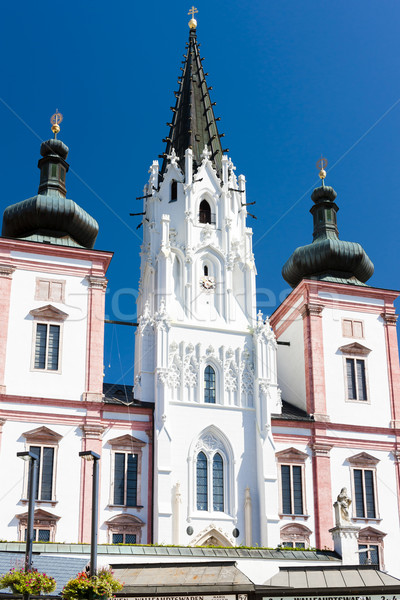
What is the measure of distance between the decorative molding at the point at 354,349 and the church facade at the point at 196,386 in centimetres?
9

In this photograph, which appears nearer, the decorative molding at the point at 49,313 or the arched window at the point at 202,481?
the arched window at the point at 202,481

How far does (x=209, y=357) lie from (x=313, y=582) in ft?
60.6

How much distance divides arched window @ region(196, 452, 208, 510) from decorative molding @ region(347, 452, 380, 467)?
7.41 m

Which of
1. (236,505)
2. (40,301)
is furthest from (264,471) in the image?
(40,301)

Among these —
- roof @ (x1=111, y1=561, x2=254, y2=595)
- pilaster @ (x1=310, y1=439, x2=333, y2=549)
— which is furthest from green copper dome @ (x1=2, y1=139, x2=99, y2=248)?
roof @ (x1=111, y1=561, x2=254, y2=595)

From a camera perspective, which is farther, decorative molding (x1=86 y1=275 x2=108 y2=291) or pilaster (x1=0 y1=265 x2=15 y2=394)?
decorative molding (x1=86 y1=275 x2=108 y2=291)

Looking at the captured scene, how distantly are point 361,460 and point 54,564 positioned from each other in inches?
766

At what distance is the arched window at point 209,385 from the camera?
4072cm

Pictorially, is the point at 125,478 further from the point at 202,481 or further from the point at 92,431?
the point at 202,481

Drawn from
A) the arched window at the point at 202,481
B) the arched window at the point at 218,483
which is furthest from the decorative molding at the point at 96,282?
the arched window at the point at 218,483

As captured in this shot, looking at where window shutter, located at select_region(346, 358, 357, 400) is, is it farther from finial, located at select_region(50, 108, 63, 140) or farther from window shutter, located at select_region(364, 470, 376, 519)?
finial, located at select_region(50, 108, 63, 140)

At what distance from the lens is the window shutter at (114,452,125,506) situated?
123 ft

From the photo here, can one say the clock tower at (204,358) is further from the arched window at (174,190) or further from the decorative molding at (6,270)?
the decorative molding at (6,270)

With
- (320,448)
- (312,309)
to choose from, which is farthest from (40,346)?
(312,309)
